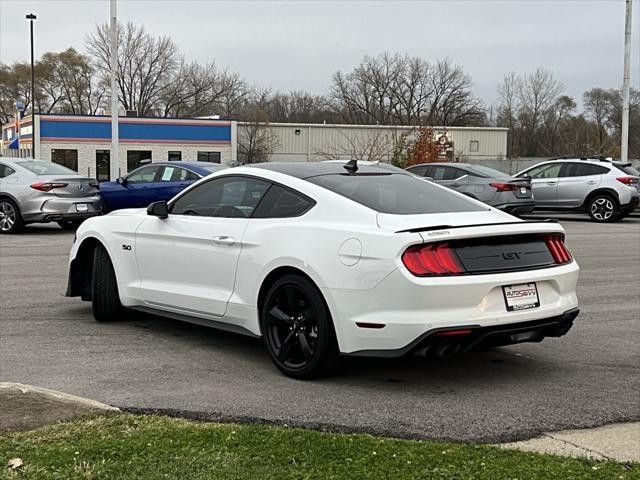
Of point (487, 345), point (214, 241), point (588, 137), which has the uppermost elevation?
point (588, 137)

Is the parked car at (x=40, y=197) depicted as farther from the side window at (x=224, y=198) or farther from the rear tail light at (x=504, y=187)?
the side window at (x=224, y=198)

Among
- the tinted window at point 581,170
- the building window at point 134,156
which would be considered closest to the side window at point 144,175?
the tinted window at point 581,170

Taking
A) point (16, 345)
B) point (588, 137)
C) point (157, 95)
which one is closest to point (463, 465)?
point (16, 345)

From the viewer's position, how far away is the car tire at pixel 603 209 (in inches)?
808

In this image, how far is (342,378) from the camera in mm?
5562

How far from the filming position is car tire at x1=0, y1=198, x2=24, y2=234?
15469 mm

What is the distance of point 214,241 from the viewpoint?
6121 millimetres

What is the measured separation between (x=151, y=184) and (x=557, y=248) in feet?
41.4

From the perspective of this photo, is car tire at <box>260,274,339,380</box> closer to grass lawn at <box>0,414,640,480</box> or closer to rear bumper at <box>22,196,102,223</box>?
grass lawn at <box>0,414,640,480</box>

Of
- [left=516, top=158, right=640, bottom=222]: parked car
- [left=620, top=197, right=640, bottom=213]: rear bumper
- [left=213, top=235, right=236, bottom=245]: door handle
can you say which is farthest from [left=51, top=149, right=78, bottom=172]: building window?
[left=213, top=235, right=236, bottom=245]: door handle

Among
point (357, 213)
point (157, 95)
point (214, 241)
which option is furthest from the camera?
point (157, 95)

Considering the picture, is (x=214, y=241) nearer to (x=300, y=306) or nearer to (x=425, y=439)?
(x=300, y=306)

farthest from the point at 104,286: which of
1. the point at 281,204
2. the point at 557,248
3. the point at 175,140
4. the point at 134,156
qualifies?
the point at 175,140

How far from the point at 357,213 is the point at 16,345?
3.03 m
